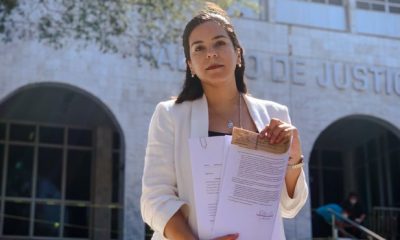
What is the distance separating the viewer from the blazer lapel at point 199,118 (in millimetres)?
2449

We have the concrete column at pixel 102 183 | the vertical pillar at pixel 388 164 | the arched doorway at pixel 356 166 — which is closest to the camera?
the concrete column at pixel 102 183

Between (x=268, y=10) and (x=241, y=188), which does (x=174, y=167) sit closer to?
(x=241, y=188)

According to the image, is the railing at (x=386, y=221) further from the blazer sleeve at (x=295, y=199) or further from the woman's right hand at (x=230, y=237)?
the woman's right hand at (x=230, y=237)

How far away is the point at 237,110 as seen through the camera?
8.55 ft

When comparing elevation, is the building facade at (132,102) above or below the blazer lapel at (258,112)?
above

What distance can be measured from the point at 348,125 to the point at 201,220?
1784 cm

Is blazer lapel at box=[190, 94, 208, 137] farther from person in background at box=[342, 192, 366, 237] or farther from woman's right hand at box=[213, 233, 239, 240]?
person in background at box=[342, 192, 366, 237]

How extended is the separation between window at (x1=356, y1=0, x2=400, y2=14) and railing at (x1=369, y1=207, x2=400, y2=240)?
5.56m

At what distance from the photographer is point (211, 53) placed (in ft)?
8.19

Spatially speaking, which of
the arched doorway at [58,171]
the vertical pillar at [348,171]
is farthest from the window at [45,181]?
the vertical pillar at [348,171]

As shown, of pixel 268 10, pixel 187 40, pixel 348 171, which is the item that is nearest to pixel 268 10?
pixel 268 10

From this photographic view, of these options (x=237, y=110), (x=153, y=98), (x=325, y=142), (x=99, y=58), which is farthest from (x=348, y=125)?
(x=237, y=110)

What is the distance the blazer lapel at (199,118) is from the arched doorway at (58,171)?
14.8 meters

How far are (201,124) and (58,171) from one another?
1642cm
